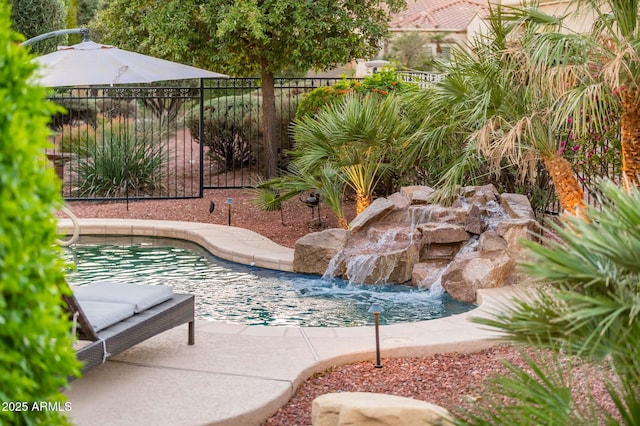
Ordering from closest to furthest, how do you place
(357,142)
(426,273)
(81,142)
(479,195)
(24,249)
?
(24,249)
(426,273)
(479,195)
(357,142)
(81,142)

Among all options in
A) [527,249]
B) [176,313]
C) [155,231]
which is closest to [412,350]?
[176,313]

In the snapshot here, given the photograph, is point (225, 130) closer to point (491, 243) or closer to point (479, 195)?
point (479, 195)

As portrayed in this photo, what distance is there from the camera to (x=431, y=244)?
9531mm

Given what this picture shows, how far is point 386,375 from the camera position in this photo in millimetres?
5879

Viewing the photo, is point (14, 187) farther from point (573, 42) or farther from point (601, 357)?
point (573, 42)

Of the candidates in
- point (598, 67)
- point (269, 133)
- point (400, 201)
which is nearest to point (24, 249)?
point (598, 67)

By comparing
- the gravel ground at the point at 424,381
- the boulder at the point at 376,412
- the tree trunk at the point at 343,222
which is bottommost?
the gravel ground at the point at 424,381

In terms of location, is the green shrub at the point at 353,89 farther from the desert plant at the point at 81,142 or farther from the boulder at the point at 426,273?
the boulder at the point at 426,273

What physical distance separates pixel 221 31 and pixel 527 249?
1028 cm

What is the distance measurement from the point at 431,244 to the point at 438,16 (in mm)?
38594

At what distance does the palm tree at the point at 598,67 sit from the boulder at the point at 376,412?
13.0 feet

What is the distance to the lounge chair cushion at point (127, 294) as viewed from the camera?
18.6 feet

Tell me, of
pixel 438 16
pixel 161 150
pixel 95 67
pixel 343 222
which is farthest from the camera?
pixel 438 16

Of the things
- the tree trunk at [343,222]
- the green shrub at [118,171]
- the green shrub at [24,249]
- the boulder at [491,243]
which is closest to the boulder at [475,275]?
the boulder at [491,243]
